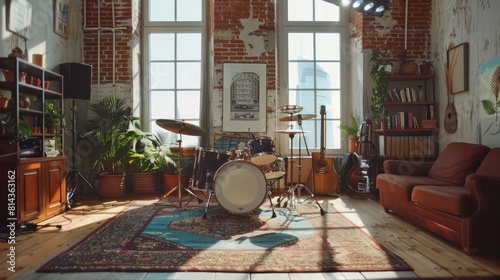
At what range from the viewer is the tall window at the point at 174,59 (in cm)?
629

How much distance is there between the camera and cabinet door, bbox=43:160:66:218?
3.96 metres

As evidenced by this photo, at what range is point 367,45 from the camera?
582 cm

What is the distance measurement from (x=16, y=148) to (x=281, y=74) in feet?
13.6

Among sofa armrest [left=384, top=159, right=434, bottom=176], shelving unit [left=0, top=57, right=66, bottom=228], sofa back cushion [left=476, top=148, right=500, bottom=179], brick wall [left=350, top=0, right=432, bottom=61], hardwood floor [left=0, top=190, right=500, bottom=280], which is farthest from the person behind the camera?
brick wall [left=350, top=0, right=432, bottom=61]

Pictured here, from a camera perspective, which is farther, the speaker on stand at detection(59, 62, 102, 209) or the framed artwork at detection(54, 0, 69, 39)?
the framed artwork at detection(54, 0, 69, 39)

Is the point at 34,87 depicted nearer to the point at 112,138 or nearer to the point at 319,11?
the point at 112,138

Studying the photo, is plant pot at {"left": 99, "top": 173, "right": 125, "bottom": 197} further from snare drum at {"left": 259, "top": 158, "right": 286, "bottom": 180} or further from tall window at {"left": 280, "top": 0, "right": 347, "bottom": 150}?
tall window at {"left": 280, "top": 0, "right": 347, "bottom": 150}

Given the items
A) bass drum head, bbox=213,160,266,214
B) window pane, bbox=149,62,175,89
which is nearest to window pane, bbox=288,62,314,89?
window pane, bbox=149,62,175,89

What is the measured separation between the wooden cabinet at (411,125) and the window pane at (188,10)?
349 cm

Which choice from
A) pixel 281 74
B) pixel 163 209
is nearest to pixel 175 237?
pixel 163 209

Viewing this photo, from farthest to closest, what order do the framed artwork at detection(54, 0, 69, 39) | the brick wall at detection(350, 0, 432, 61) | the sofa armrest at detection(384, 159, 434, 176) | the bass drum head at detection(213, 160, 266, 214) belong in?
the brick wall at detection(350, 0, 432, 61)
the framed artwork at detection(54, 0, 69, 39)
the sofa armrest at detection(384, 159, 434, 176)
the bass drum head at detection(213, 160, 266, 214)

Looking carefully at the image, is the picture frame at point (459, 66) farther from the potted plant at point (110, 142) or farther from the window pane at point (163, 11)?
the potted plant at point (110, 142)

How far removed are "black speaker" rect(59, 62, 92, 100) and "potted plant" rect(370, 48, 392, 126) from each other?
4.19 m

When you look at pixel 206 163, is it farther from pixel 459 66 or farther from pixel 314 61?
pixel 459 66
